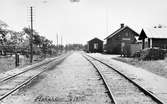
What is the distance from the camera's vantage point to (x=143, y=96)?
22.5 feet

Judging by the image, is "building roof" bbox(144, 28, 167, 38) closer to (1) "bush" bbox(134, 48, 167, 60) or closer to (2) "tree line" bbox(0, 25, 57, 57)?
(1) "bush" bbox(134, 48, 167, 60)

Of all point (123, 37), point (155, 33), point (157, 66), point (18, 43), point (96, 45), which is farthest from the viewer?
point (96, 45)

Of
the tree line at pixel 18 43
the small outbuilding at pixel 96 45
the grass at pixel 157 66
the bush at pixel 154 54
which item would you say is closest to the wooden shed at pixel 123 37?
the tree line at pixel 18 43

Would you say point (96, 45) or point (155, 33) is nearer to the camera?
point (155, 33)

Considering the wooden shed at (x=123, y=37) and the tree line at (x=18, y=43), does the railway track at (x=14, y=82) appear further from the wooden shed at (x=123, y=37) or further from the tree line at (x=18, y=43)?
the wooden shed at (x=123, y=37)

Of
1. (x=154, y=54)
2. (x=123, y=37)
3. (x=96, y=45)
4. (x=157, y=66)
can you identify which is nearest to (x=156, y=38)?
(x=154, y=54)

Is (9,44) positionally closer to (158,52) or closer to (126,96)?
(158,52)

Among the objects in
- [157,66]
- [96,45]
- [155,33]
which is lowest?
[157,66]

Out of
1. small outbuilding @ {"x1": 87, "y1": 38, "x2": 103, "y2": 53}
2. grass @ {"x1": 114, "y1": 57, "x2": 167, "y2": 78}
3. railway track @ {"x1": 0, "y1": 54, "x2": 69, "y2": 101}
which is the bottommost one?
railway track @ {"x1": 0, "y1": 54, "x2": 69, "y2": 101}

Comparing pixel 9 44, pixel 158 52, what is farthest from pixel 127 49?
pixel 9 44

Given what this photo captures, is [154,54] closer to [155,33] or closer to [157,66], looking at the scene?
[157,66]

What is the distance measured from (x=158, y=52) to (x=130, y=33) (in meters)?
30.8

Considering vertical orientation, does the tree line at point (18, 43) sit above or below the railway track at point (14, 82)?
above

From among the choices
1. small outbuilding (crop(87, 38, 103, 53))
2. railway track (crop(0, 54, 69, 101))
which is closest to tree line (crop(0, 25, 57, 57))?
railway track (crop(0, 54, 69, 101))
